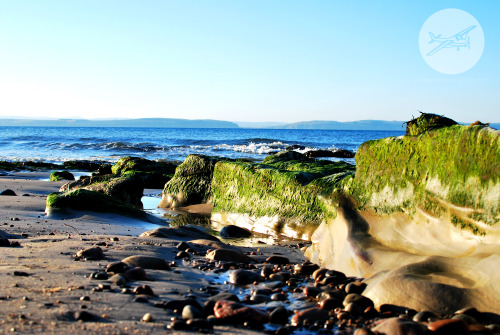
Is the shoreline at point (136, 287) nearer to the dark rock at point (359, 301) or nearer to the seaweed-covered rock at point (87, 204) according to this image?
the dark rock at point (359, 301)

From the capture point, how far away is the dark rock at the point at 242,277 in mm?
4505

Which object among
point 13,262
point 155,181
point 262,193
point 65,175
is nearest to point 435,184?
point 13,262

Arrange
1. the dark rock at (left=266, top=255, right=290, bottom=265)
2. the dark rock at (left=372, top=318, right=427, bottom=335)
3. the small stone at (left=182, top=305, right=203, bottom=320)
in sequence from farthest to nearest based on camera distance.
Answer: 1. the dark rock at (left=266, top=255, right=290, bottom=265)
2. the small stone at (left=182, top=305, right=203, bottom=320)
3. the dark rock at (left=372, top=318, right=427, bottom=335)

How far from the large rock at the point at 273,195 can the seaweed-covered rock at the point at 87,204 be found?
1.58 m

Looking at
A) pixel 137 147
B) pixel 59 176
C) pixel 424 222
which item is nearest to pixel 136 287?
pixel 424 222

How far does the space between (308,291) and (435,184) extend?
1.62 m

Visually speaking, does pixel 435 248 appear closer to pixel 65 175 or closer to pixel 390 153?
pixel 390 153

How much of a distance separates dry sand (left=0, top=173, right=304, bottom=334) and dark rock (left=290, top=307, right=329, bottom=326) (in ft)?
1.66

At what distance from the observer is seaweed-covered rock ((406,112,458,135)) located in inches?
196

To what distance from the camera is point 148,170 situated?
55.8 feet

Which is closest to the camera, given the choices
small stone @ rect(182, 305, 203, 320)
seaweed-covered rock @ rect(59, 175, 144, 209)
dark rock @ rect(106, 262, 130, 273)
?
small stone @ rect(182, 305, 203, 320)

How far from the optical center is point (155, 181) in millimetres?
15898

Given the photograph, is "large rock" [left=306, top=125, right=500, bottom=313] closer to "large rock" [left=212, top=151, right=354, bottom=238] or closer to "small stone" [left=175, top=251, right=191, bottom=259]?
"small stone" [left=175, top=251, right=191, bottom=259]

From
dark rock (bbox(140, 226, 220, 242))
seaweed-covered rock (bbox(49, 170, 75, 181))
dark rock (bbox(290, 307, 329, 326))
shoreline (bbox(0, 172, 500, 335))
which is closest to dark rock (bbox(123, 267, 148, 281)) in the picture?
shoreline (bbox(0, 172, 500, 335))
